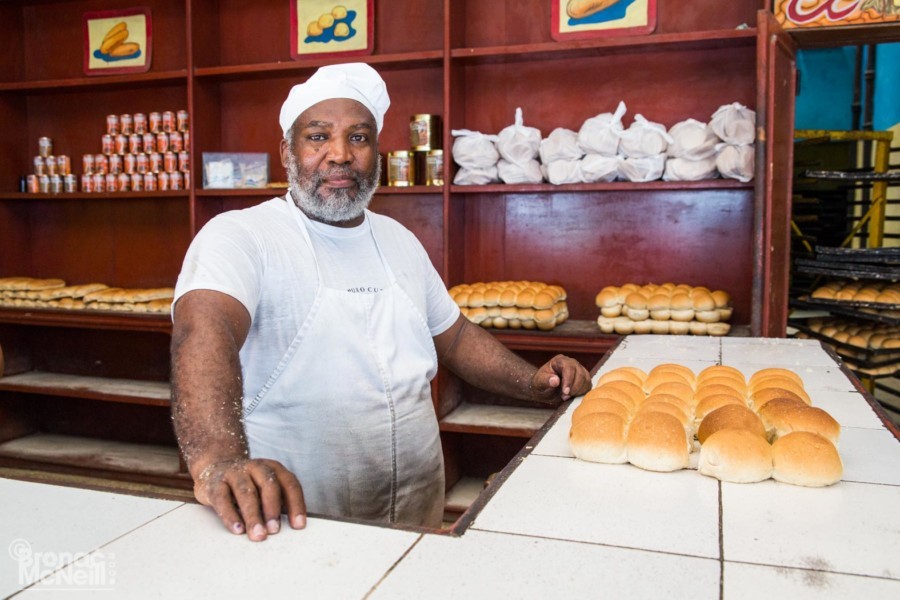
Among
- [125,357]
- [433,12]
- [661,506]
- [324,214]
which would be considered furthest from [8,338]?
[661,506]

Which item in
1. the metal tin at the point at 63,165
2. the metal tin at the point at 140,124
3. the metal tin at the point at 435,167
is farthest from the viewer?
the metal tin at the point at 63,165

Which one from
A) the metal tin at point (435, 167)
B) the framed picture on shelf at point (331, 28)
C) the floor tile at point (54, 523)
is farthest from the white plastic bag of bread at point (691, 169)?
the floor tile at point (54, 523)

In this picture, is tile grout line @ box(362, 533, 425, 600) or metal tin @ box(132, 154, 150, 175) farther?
metal tin @ box(132, 154, 150, 175)

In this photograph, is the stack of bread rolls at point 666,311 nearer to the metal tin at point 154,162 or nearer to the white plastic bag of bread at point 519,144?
the white plastic bag of bread at point 519,144

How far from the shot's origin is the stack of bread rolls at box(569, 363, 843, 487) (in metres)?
1.11

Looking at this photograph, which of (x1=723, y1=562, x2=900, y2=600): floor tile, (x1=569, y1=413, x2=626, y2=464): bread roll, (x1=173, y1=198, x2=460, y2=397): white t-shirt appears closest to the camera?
(x1=723, y1=562, x2=900, y2=600): floor tile

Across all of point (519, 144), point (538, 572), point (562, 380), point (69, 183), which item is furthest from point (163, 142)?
point (538, 572)

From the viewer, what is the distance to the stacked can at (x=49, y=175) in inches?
167

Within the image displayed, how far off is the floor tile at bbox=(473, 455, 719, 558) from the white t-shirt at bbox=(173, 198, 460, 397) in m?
0.67

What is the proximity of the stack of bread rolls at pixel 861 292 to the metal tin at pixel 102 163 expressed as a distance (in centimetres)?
381

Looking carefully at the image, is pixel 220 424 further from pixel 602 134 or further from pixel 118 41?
pixel 118 41

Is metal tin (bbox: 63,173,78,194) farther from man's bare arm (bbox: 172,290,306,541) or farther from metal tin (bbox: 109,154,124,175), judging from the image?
man's bare arm (bbox: 172,290,306,541)

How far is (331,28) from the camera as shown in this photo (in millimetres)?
3803

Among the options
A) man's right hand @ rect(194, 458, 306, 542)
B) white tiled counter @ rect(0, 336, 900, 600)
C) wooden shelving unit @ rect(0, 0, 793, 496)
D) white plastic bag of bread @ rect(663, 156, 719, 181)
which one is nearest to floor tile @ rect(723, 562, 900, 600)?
white tiled counter @ rect(0, 336, 900, 600)
